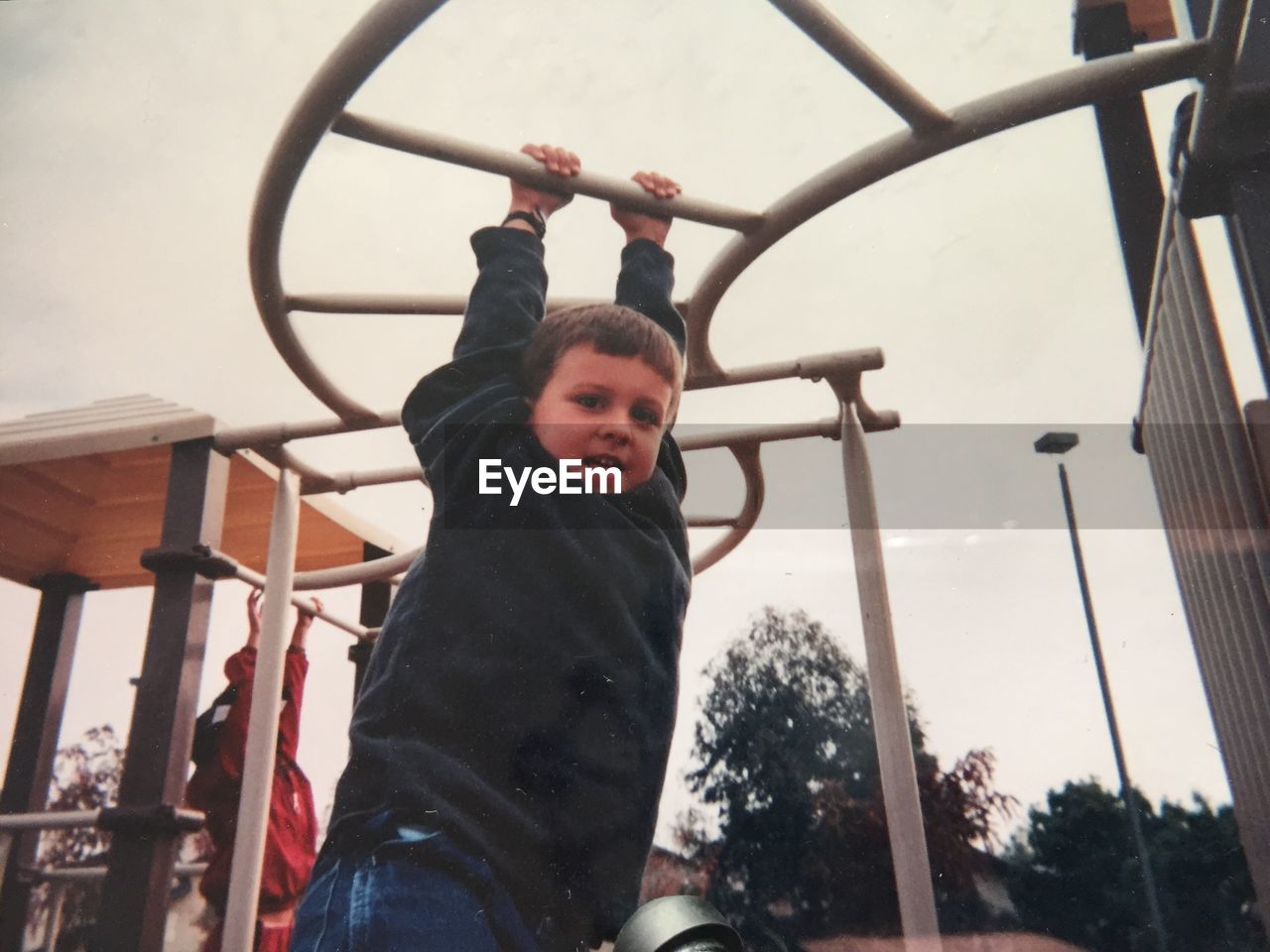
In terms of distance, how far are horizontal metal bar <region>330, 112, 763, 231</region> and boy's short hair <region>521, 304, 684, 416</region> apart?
11 centimetres

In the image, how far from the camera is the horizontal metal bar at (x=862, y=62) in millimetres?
746

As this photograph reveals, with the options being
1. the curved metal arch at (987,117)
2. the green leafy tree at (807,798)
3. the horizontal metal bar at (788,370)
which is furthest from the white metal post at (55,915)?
the curved metal arch at (987,117)

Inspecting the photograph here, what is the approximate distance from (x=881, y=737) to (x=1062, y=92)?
Result: 26.2 inches

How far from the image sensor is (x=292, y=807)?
1.44m

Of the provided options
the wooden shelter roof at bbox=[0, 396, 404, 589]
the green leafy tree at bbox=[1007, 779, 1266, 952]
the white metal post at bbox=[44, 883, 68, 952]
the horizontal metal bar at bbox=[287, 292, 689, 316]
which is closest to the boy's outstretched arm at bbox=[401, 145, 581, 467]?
the horizontal metal bar at bbox=[287, 292, 689, 316]

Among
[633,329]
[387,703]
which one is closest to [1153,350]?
[633,329]

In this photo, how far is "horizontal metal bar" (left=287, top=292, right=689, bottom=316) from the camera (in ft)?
3.21

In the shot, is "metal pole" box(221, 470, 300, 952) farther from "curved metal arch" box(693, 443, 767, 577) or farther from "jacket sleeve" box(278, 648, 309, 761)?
"curved metal arch" box(693, 443, 767, 577)

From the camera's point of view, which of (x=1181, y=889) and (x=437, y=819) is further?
(x=1181, y=889)

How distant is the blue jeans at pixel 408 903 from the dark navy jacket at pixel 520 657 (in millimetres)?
15

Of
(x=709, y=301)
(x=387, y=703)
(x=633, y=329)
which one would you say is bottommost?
(x=387, y=703)

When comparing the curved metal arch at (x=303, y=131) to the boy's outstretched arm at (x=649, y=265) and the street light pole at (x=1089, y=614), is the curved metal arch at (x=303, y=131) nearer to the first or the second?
the boy's outstretched arm at (x=649, y=265)

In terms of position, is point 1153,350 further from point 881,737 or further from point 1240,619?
point 881,737

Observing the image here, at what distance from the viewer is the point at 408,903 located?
56cm
